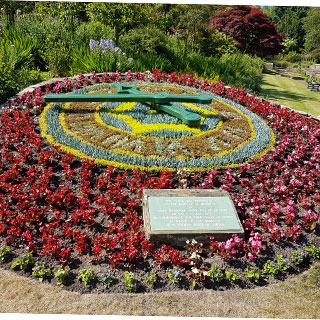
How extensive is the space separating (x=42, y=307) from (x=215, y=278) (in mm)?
1773

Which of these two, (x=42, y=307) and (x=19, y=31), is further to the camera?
(x=19, y=31)

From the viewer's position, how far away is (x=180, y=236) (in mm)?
3924

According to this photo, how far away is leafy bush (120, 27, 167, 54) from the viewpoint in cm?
1200

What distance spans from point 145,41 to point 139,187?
8.73 meters

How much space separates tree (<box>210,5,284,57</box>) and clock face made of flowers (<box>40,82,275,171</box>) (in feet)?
39.4

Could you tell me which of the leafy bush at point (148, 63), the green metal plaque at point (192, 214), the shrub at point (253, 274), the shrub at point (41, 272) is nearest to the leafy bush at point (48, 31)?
the leafy bush at point (148, 63)

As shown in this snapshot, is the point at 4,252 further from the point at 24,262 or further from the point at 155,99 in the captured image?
the point at 155,99

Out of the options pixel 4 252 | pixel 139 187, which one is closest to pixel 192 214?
pixel 139 187

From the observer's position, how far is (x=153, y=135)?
620cm

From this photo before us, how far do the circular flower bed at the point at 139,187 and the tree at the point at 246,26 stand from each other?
462 inches

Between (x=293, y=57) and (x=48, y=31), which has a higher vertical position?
(x=48, y=31)

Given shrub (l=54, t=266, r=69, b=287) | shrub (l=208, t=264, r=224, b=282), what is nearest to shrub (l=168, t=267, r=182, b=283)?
shrub (l=208, t=264, r=224, b=282)

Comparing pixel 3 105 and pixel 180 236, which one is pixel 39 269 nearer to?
pixel 180 236

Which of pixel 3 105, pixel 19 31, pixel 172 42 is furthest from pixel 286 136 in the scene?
pixel 19 31
